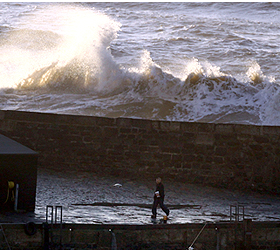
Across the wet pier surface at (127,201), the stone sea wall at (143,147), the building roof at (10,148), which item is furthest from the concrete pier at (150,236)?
the stone sea wall at (143,147)

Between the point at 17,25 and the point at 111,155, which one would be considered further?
the point at 17,25

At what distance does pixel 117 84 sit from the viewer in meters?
21.8

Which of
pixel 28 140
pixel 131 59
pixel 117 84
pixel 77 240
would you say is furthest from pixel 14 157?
pixel 131 59

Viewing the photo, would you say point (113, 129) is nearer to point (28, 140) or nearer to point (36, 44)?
point (28, 140)

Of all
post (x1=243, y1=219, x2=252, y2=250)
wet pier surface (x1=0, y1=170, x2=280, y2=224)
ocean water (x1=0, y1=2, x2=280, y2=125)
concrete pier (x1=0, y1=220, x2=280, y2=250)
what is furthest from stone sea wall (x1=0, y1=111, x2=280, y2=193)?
ocean water (x1=0, y1=2, x2=280, y2=125)

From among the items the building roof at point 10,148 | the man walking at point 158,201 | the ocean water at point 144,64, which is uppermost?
the ocean water at point 144,64

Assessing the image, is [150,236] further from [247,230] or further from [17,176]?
[17,176]

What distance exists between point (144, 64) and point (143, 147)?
35.8ft

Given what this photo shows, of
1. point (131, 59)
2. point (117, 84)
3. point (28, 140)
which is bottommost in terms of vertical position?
point (28, 140)

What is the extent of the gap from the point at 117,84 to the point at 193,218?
14.6 m

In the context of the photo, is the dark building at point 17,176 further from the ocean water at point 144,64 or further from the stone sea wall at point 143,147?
the ocean water at point 144,64

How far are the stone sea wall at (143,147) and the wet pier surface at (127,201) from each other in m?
0.33

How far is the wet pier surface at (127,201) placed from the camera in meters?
7.51

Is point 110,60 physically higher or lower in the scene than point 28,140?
higher
